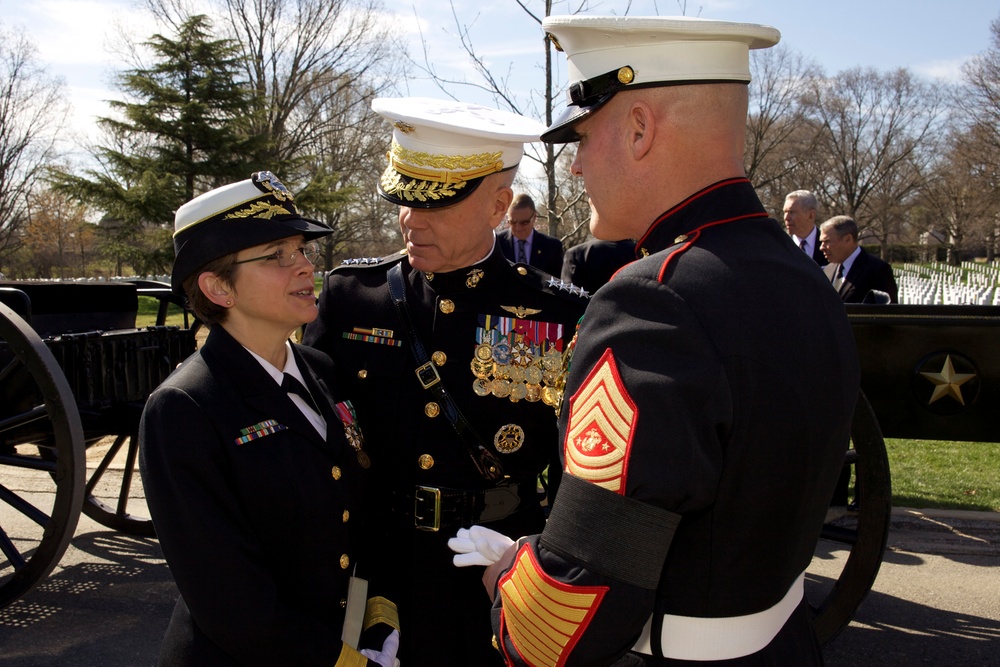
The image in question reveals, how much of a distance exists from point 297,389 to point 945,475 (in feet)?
18.9

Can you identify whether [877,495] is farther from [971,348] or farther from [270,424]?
[270,424]

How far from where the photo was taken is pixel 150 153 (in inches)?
877

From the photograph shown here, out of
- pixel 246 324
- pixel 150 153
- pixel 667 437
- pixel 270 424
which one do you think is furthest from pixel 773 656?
pixel 150 153

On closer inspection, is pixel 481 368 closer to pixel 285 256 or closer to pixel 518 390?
pixel 518 390

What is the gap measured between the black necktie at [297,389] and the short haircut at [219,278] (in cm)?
23

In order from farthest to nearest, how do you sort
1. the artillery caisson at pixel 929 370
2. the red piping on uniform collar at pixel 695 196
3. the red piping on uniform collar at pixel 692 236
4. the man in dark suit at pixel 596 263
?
the man in dark suit at pixel 596 263 → the artillery caisson at pixel 929 370 → the red piping on uniform collar at pixel 695 196 → the red piping on uniform collar at pixel 692 236

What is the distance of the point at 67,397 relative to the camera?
11.5ft

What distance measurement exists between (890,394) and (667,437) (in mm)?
3000

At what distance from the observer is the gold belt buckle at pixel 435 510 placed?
216cm

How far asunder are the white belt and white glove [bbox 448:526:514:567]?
1.11 ft

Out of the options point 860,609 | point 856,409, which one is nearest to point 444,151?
point 856,409

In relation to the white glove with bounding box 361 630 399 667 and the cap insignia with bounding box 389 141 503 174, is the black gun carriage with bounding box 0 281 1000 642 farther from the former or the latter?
the white glove with bounding box 361 630 399 667

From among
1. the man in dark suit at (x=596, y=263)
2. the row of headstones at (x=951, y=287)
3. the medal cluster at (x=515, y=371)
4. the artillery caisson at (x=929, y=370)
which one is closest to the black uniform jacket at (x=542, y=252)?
the man in dark suit at (x=596, y=263)

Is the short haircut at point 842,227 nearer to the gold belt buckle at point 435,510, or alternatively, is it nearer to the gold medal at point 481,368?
the gold medal at point 481,368
